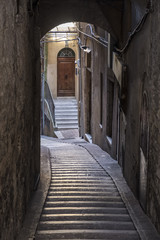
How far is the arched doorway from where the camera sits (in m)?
22.4

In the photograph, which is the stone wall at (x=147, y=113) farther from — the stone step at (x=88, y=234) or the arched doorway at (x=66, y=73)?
the arched doorway at (x=66, y=73)

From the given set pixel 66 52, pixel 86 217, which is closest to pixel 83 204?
pixel 86 217

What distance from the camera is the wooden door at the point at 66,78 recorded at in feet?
74.4

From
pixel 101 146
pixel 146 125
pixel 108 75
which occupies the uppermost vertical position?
pixel 108 75

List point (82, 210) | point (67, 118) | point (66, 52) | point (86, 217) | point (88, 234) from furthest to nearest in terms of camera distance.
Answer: point (66, 52) → point (67, 118) → point (82, 210) → point (86, 217) → point (88, 234)

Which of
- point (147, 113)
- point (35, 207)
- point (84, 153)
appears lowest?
point (84, 153)

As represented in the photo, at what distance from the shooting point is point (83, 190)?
5.88 m

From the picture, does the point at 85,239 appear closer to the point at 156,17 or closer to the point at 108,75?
the point at 156,17

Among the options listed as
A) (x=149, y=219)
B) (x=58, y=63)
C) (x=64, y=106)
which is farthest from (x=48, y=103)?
(x=149, y=219)

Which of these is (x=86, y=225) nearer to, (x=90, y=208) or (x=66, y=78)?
(x=90, y=208)

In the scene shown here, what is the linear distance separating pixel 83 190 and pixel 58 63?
1742 cm

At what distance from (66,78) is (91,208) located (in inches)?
723

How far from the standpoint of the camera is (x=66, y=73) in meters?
23.0

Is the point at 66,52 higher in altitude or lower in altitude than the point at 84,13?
higher
